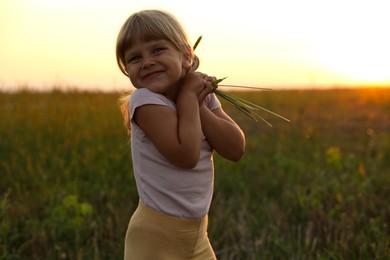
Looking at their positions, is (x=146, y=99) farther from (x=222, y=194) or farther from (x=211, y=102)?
(x=222, y=194)

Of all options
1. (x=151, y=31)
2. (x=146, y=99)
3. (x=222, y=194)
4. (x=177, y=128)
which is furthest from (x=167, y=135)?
(x=222, y=194)

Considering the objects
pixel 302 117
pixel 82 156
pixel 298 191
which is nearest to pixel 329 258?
pixel 298 191

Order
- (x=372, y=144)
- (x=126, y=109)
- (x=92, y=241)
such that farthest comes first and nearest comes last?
1. (x=372, y=144)
2. (x=92, y=241)
3. (x=126, y=109)

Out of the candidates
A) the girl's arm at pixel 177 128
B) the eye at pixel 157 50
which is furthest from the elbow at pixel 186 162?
the eye at pixel 157 50

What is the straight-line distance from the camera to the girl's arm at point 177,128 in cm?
208

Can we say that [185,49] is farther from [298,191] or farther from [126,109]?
[298,191]

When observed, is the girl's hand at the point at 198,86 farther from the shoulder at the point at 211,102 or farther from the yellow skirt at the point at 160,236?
the yellow skirt at the point at 160,236

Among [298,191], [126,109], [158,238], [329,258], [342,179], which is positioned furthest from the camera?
[342,179]

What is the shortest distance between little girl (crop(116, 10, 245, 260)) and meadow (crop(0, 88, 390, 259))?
124cm

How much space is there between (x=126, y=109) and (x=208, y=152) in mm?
423

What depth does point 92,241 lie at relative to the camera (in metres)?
3.73

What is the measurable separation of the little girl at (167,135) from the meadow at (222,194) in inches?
48.9

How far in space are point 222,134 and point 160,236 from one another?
47cm

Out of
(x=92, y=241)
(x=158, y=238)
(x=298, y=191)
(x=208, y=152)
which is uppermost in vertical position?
(x=208, y=152)
